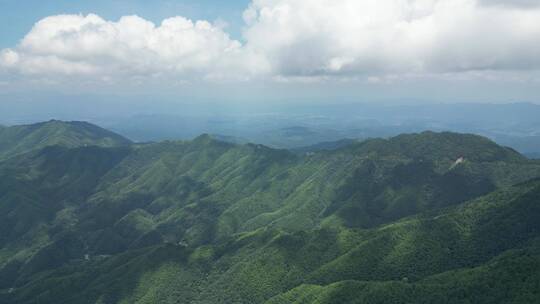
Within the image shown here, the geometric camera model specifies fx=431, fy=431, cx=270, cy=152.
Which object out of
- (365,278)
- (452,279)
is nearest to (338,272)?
(365,278)

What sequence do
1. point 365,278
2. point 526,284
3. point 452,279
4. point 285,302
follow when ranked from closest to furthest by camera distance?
point 526,284, point 452,279, point 285,302, point 365,278

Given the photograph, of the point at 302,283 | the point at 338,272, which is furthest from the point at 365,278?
the point at 302,283

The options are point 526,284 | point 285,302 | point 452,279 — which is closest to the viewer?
point 526,284

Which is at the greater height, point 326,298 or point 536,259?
point 536,259

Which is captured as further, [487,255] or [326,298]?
[487,255]

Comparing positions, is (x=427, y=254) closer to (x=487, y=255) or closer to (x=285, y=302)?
(x=487, y=255)

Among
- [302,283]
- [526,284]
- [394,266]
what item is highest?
[526,284]

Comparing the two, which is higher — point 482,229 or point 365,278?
point 482,229

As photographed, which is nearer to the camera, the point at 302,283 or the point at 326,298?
the point at 326,298

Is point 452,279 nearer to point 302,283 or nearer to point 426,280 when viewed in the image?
point 426,280
